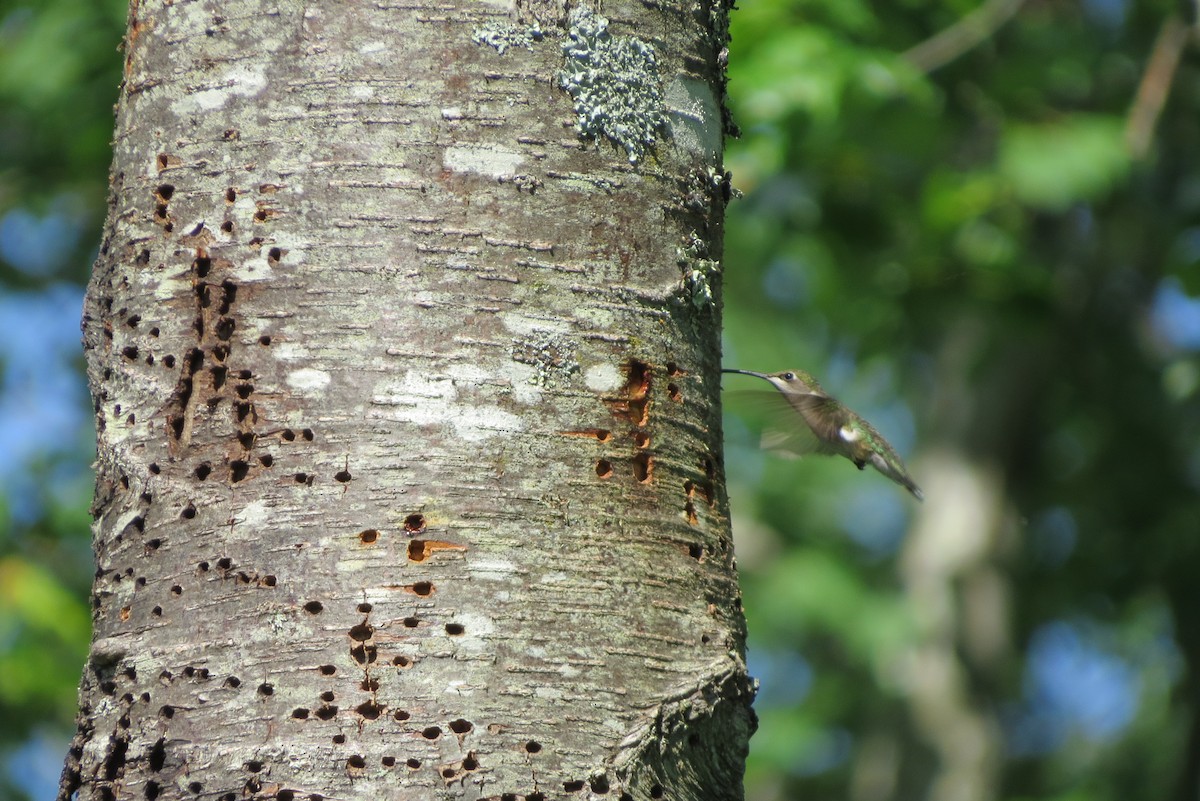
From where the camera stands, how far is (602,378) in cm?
194

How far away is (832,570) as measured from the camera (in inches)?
405

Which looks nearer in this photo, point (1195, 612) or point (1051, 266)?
point (1195, 612)

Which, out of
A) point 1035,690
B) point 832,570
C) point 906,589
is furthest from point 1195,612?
point 1035,690

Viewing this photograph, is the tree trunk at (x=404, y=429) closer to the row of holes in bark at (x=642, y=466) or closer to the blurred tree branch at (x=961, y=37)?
the row of holes in bark at (x=642, y=466)

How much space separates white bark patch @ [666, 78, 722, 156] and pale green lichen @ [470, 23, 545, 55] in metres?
0.26

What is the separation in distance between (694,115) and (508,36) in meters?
0.36

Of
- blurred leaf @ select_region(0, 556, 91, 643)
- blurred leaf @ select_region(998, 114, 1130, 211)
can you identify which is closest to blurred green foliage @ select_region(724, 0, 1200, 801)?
blurred leaf @ select_region(998, 114, 1130, 211)

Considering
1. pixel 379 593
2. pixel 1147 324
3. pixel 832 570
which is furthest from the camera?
pixel 832 570

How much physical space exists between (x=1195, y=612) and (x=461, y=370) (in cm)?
667

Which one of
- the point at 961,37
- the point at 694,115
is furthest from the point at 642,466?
the point at 961,37

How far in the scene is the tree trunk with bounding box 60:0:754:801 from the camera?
1.77 metres

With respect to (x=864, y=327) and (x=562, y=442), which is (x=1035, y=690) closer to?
(x=864, y=327)

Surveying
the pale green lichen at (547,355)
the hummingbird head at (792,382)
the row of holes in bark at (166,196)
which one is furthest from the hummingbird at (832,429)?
the row of holes in bark at (166,196)

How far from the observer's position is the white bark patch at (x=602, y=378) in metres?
1.93
